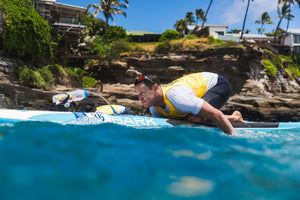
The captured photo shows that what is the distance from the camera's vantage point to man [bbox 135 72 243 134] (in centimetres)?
373

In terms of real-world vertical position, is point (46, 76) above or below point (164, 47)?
below

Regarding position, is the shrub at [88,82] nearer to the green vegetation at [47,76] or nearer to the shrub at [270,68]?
the green vegetation at [47,76]

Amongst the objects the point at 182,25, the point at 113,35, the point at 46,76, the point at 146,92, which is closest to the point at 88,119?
the point at 146,92

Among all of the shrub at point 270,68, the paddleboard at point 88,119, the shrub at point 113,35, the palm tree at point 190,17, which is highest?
the palm tree at point 190,17

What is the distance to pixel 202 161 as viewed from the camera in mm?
1760

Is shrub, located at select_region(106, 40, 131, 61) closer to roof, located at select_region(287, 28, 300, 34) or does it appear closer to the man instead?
the man

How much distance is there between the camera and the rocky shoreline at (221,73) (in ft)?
49.8

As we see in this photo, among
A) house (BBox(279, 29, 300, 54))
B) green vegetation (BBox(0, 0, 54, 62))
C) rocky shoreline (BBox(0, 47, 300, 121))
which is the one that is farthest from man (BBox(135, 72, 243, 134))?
house (BBox(279, 29, 300, 54))

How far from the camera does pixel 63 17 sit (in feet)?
Result: 91.9

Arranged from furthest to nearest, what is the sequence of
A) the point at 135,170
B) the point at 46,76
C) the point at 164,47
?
the point at 164,47 < the point at 46,76 < the point at 135,170

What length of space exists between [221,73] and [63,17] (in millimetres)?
21012

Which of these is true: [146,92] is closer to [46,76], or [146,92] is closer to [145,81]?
[145,81]

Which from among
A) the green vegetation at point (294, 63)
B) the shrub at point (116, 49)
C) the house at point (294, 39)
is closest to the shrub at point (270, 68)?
the green vegetation at point (294, 63)

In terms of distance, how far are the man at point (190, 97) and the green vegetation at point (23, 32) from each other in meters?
16.6
